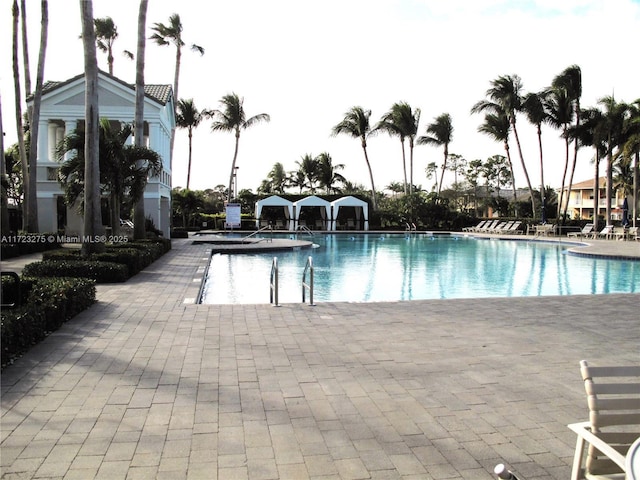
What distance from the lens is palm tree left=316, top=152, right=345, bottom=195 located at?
49016 millimetres

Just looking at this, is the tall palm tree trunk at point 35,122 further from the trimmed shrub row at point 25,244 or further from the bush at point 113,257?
the bush at point 113,257

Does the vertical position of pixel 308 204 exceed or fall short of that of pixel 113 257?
it exceeds it

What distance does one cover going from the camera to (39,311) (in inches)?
225

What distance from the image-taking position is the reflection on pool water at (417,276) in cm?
1141

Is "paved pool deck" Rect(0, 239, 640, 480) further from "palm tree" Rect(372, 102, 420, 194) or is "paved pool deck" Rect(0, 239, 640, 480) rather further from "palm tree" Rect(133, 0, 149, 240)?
"palm tree" Rect(372, 102, 420, 194)

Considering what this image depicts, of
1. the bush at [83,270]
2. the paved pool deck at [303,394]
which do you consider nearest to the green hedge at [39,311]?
the paved pool deck at [303,394]

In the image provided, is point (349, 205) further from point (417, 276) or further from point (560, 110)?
point (417, 276)

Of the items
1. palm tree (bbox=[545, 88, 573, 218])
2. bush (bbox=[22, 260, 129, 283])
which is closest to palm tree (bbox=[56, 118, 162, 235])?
bush (bbox=[22, 260, 129, 283])

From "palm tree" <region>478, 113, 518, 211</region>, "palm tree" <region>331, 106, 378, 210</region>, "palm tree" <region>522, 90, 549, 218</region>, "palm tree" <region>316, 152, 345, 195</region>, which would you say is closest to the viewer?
"palm tree" <region>522, 90, 549, 218</region>

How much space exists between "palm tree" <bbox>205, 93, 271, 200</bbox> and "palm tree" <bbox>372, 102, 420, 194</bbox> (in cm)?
934

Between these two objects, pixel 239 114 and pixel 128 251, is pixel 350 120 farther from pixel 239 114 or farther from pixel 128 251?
pixel 128 251

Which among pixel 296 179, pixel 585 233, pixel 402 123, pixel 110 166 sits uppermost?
pixel 402 123

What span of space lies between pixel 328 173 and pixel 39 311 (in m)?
44.0

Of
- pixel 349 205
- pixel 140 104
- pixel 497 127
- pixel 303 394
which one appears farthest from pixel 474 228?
pixel 303 394
